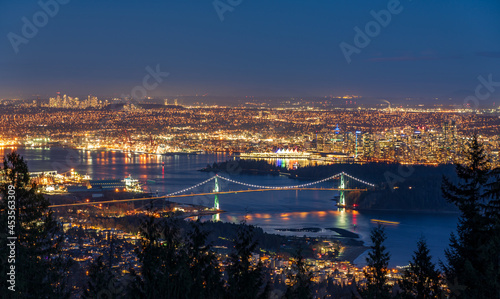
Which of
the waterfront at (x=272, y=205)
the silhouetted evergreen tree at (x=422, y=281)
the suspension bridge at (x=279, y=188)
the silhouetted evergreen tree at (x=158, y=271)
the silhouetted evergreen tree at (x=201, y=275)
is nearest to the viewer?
the silhouetted evergreen tree at (x=158, y=271)

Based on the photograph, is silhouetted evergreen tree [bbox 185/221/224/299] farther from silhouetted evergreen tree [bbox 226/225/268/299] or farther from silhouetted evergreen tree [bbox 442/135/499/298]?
silhouetted evergreen tree [bbox 442/135/499/298]

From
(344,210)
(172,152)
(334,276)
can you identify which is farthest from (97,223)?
(172,152)

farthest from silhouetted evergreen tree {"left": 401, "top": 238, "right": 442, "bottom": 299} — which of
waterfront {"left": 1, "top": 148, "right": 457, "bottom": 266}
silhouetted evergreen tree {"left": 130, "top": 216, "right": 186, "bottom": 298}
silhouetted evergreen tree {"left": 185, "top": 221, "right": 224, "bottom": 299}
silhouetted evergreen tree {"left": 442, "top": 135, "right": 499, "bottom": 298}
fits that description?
waterfront {"left": 1, "top": 148, "right": 457, "bottom": 266}

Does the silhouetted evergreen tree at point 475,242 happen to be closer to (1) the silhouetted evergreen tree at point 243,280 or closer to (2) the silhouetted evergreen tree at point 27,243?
(1) the silhouetted evergreen tree at point 243,280

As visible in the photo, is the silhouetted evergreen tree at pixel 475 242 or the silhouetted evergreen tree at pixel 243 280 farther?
the silhouetted evergreen tree at pixel 243 280

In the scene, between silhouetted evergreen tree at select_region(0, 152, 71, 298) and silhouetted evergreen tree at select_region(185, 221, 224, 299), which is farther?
silhouetted evergreen tree at select_region(0, 152, 71, 298)

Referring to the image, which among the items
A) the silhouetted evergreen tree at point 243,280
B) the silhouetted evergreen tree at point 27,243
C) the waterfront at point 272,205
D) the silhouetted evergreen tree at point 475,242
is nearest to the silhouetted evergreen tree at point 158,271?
the silhouetted evergreen tree at point 243,280
